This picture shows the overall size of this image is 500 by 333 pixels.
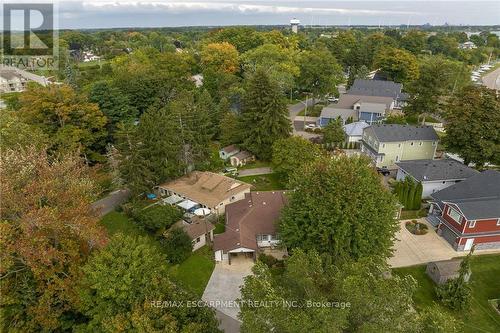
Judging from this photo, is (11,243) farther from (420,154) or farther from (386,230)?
(420,154)

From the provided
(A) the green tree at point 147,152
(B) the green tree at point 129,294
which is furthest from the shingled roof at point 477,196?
(A) the green tree at point 147,152

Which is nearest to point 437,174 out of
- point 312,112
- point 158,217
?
point 158,217

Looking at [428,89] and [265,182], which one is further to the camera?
[428,89]

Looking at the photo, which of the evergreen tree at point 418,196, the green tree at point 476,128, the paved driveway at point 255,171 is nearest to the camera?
the evergreen tree at point 418,196

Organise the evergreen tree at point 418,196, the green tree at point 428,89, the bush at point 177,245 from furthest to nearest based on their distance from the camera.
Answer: the green tree at point 428,89, the evergreen tree at point 418,196, the bush at point 177,245

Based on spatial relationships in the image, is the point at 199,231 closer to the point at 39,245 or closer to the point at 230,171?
the point at 39,245

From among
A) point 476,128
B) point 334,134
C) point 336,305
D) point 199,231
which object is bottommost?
point 199,231

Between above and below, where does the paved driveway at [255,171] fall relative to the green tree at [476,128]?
below

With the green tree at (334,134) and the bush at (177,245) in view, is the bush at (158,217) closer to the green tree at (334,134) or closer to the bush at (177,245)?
the bush at (177,245)
